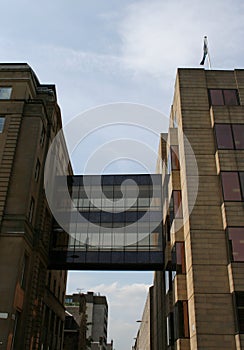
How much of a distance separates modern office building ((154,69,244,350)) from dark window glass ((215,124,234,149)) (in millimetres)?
82

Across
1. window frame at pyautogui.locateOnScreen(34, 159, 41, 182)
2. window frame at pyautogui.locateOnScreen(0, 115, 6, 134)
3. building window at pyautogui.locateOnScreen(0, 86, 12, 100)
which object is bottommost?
window frame at pyautogui.locateOnScreen(34, 159, 41, 182)

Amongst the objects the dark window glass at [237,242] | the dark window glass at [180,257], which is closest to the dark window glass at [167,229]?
the dark window glass at [180,257]

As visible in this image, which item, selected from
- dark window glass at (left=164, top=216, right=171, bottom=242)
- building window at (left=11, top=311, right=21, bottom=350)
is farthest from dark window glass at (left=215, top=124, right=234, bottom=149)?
building window at (left=11, top=311, right=21, bottom=350)

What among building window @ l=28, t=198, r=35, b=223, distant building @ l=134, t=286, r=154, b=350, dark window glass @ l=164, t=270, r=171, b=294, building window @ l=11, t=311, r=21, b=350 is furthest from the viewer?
distant building @ l=134, t=286, r=154, b=350

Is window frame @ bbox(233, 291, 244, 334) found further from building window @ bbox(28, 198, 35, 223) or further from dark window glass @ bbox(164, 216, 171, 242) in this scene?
building window @ bbox(28, 198, 35, 223)

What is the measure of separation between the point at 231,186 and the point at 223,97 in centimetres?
925

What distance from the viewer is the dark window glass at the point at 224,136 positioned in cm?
2928

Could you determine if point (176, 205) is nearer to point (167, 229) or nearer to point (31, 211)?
point (167, 229)

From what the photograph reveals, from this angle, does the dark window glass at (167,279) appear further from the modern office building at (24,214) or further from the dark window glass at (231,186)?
the modern office building at (24,214)

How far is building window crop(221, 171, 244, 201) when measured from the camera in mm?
26891

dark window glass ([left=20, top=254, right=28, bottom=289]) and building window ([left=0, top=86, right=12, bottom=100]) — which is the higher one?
building window ([left=0, top=86, right=12, bottom=100])

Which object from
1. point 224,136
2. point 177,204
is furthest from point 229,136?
point 177,204

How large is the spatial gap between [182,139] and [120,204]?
1474 centimetres

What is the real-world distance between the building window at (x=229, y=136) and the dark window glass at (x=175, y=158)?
4269 mm
